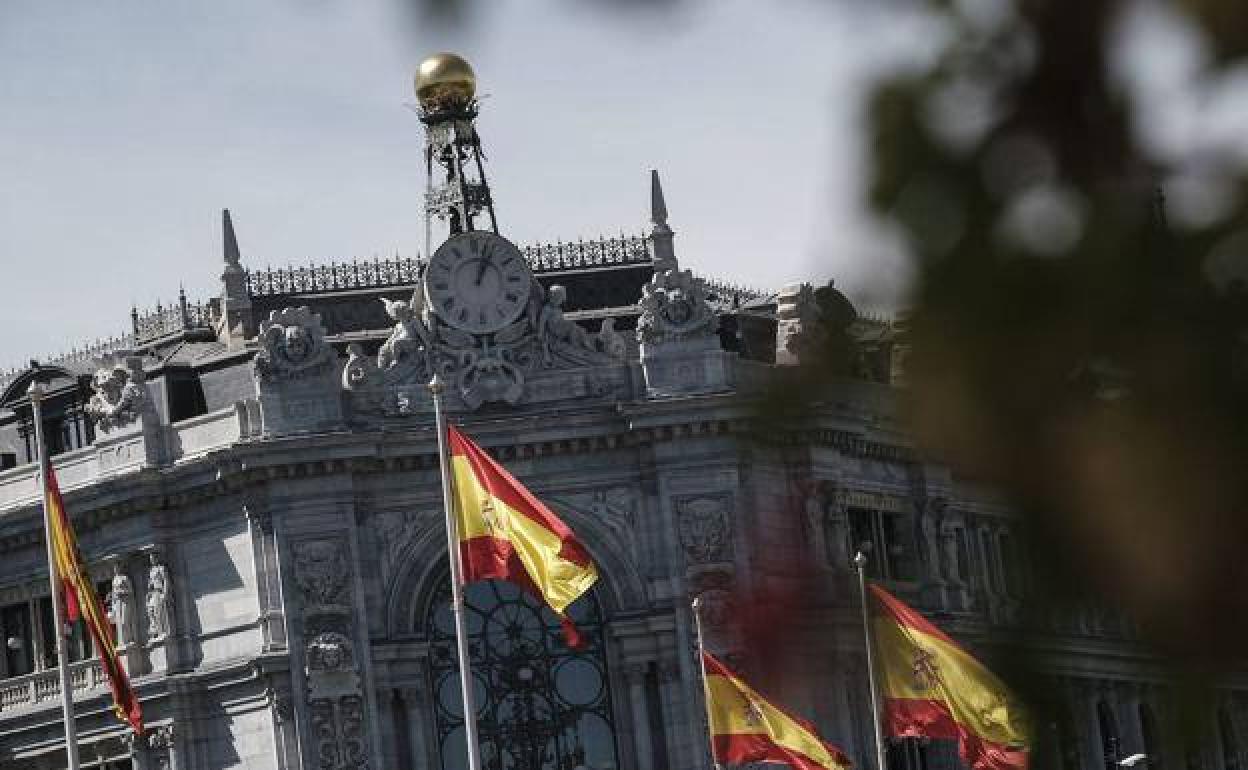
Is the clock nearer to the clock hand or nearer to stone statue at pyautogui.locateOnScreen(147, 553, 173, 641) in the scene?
the clock hand

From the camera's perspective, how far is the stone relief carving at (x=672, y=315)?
2212 inches

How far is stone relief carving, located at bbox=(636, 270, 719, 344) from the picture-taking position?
56.2 metres

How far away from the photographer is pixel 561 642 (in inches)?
2185

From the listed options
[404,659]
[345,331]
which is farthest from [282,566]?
[345,331]

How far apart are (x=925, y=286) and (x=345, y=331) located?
5774cm

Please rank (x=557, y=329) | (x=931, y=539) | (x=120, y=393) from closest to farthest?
1. (x=557, y=329)
2. (x=120, y=393)
3. (x=931, y=539)

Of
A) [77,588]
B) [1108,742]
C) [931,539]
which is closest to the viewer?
[77,588]

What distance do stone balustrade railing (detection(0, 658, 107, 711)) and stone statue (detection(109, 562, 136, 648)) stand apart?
33.2 inches

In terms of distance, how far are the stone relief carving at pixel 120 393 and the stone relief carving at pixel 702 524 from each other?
9784mm

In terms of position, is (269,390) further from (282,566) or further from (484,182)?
(484,182)

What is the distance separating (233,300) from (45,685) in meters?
8.10

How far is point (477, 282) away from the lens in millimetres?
56281

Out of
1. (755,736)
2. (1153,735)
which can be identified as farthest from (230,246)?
(1153,735)

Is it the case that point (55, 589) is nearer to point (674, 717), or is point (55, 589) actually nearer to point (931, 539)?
point (674, 717)
